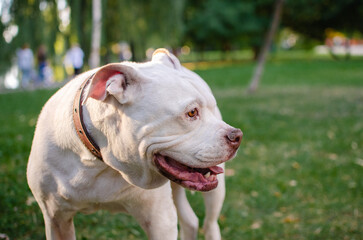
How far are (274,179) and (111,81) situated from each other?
3834 millimetres

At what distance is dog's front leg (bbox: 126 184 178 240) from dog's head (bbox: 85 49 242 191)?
0.26 m

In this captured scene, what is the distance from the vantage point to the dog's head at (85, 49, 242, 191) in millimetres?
2180

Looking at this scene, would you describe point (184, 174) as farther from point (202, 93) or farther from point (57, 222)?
point (57, 222)

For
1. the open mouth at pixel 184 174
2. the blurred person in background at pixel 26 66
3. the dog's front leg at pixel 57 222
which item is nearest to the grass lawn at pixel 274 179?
the dog's front leg at pixel 57 222

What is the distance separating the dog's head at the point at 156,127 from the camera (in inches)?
85.8

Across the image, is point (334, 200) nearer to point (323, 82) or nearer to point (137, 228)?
point (137, 228)

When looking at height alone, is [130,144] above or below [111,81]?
below

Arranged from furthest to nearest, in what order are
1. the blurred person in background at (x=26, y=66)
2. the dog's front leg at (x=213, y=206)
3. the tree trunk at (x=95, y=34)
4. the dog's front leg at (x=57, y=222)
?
the blurred person in background at (x=26, y=66)
the tree trunk at (x=95, y=34)
the dog's front leg at (x=213, y=206)
the dog's front leg at (x=57, y=222)

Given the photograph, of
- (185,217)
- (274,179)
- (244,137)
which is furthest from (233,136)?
(244,137)

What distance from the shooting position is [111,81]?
2170 mm

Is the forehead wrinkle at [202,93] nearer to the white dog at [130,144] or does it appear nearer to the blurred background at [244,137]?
the white dog at [130,144]

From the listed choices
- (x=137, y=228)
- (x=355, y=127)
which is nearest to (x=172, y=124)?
(x=137, y=228)

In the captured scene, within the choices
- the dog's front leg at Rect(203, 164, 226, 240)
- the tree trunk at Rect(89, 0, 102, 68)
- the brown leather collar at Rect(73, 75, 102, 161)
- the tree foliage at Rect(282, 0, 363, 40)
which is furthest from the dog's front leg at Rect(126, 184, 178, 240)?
the tree foliage at Rect(282, 0, 363, 40)

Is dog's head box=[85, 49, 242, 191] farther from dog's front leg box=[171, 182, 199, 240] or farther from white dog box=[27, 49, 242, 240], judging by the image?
dog's front leg box=[171, 182, 199, 240]
